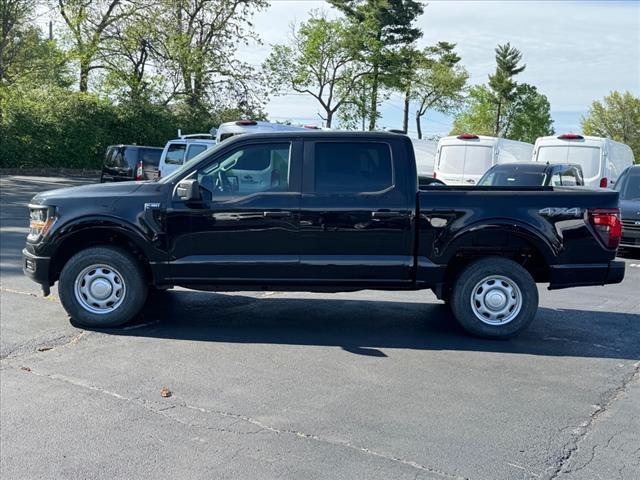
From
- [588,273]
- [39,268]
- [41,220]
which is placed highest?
[41,220]

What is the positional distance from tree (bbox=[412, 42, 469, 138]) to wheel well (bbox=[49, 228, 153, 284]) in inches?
2111

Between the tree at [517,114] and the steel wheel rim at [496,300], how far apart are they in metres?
70.6

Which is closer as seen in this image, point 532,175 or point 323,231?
point 323,231

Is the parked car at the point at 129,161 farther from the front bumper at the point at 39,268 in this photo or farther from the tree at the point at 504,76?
the tree at the point at 504,76

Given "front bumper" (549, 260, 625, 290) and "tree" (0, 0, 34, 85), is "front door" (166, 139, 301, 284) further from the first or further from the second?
"tree" (0, 0, 34, 85)

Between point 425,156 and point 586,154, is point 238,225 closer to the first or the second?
point 586,154

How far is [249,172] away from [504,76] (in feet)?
237

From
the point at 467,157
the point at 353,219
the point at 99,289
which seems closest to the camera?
the point at 353,219

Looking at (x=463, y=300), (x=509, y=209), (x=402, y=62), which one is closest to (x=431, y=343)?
(x=463, y=300)

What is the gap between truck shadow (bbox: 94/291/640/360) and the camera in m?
6.62

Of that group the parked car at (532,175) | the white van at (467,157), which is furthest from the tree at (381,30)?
the parked car at (532,175)

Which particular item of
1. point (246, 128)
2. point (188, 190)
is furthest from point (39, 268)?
point (246, 128)

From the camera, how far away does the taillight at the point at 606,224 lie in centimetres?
673

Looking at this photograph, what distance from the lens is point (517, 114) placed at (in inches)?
3086
